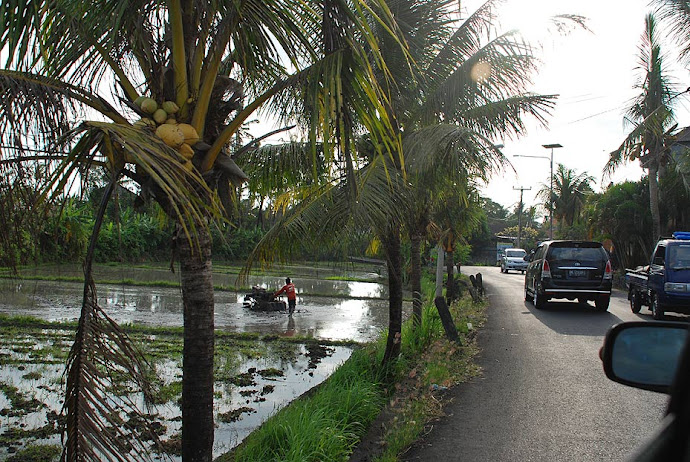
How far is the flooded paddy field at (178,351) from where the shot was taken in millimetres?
6976

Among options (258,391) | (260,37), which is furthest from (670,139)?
(260,37)

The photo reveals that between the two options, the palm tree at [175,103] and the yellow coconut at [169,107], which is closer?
the palm tree at [175,103]

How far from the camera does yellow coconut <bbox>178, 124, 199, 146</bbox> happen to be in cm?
374

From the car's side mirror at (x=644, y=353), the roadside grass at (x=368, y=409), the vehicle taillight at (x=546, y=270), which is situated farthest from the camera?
the vehicle taillight at (x=546, y=270)

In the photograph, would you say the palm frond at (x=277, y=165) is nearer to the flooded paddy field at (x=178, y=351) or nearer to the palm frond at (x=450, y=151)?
the palm frond at (x=450, y=151)

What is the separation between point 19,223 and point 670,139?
2447cm

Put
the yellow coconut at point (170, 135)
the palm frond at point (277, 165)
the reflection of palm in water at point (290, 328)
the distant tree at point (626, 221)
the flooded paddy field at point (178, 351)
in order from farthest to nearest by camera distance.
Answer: the distant tree at point (626, 221) → the reflection of palm in water at point (290, 328) → the palm frond at point (277, 165) → the flooded paddy field at point (178, 351) → the yellow coconut at point (170, 135)

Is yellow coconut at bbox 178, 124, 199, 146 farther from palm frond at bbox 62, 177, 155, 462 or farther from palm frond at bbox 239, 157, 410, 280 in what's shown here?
palm frond at bbox 239, 157, 410, 280

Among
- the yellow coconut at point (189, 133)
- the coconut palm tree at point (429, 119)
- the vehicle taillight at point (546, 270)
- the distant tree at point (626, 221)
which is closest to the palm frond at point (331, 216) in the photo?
the coconut palm tree at point (429, 119)

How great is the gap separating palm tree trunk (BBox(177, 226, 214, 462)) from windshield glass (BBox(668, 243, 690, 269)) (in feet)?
36.3

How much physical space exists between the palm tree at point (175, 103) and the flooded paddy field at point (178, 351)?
974mm

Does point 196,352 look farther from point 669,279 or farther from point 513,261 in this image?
point 513,261

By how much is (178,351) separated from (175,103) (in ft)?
27.2

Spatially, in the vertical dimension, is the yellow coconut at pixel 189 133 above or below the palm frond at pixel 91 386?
above
